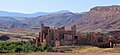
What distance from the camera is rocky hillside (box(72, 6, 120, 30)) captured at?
140875 millimetres

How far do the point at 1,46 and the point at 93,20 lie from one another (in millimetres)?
112620

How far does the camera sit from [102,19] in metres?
155

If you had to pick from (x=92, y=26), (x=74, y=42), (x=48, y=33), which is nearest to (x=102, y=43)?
(x=74, y=42)

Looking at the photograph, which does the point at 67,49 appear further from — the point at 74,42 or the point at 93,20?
the point at 93,20

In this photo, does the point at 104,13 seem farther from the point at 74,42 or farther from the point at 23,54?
the point at 23,54

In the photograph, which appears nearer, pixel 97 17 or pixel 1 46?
pixel 1 46

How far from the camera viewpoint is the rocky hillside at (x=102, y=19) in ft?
462

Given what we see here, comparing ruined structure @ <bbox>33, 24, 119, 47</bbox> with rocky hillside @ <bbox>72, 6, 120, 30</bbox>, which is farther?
rocky hillside @ <bbox>72, 6, 120, 30</bbox>

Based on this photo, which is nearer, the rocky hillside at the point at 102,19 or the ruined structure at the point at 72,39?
the ruined structure at the point at 72,39

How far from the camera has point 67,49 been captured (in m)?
48.5

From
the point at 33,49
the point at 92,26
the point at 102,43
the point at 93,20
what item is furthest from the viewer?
Result: the point at 93,20

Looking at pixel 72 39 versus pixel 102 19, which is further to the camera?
pixel 102 19

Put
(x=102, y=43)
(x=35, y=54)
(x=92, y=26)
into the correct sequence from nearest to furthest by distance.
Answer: (x=35, y=54)
(x=102, y=43)
(x=92, y=26)

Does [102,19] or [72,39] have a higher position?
[72,39]
